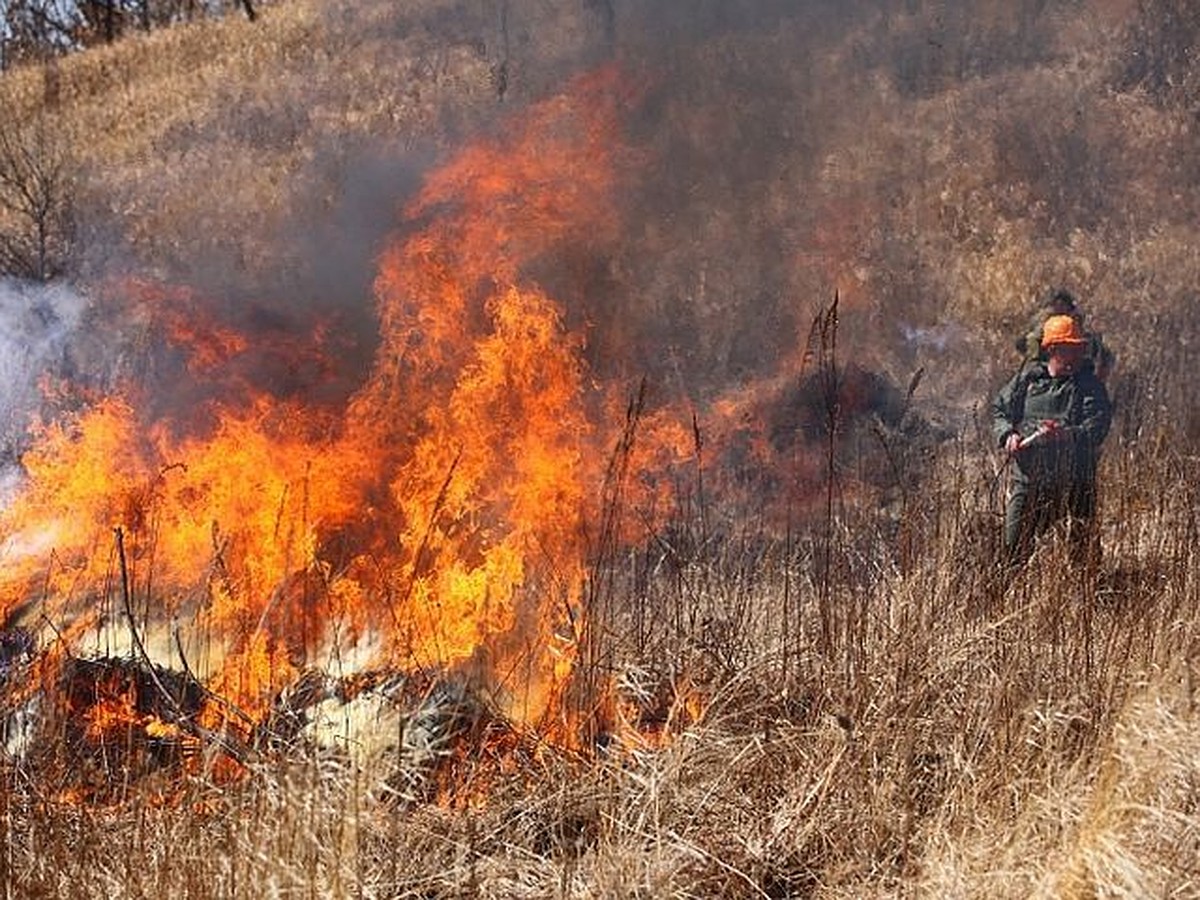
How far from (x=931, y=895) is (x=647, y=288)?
9.81 m

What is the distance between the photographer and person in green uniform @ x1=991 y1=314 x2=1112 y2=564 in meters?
5.80

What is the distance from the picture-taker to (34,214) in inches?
529

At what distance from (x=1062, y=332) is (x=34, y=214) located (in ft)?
40.6

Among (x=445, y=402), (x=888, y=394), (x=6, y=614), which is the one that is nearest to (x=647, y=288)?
(x=888, y=394)

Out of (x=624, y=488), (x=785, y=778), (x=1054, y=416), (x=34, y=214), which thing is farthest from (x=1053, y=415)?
(x=34, y=214)

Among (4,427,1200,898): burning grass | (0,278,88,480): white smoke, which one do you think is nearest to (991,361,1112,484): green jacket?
(4,427,1200,898): burning grass

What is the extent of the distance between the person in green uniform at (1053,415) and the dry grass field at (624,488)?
30cm

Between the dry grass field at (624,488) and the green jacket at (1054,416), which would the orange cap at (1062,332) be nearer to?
the green jacket at (1054,416)

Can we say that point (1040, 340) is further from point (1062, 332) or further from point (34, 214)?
point (34, 214)

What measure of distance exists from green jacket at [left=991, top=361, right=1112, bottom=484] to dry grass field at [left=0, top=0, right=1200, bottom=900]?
12.2 inches

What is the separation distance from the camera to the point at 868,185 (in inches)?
564

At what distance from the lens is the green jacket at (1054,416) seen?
588cm

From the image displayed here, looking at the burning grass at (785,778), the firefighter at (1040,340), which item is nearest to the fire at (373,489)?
the burning grass at (785,778)

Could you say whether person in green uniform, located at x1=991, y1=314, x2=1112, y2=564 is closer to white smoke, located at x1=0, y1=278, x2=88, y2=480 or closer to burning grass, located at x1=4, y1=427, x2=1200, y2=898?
burning grass, located at x1=4, y1=427, x2=1200, y2=898
